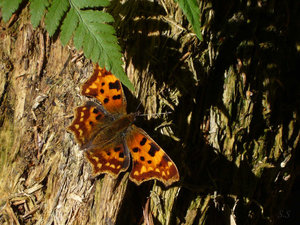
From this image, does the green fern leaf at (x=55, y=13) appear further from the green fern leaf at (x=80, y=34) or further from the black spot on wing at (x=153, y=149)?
the black spot on wing at (x=153, y=149)

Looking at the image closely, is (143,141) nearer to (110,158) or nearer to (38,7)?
(110,158)

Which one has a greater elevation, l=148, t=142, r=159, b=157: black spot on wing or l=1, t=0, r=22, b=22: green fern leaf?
l=1, t=0, r=22, b=22: green fern leaf

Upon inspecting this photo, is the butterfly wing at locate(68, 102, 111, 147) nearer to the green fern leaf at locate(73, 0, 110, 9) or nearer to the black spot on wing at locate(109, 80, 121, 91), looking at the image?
the black spot on wing at locate(109, 80, 121, 91)

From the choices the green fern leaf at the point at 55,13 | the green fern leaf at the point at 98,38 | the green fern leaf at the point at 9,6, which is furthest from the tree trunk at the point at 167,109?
the green fern leaf at the point at 9,6

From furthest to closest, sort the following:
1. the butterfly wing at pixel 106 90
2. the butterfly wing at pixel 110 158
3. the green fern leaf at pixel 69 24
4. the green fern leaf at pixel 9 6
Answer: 1. the butterfly wing at pixel 106 90
2. the butterfly wing at pixel 110 158
3. the green fern leaf at pixel 69 24
4. the green fern leaf at pixel 9 6

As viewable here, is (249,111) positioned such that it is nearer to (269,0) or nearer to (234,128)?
(234,128)

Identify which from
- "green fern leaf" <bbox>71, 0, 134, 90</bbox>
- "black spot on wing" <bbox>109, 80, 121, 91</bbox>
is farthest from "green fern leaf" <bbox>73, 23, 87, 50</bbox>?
"black spot on wing" <bbox>109, 80, 121, 91</bbox>

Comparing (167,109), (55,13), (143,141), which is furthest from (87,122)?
(55,13)
